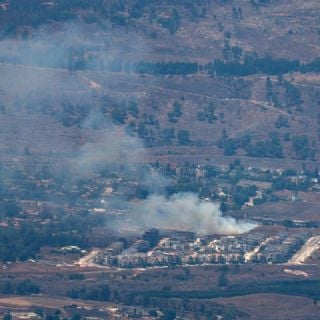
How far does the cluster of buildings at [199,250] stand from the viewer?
431ft

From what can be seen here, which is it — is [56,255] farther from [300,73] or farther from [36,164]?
[300,73]

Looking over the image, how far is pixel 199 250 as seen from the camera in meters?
135

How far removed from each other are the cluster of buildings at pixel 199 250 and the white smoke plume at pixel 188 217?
148 centimetres

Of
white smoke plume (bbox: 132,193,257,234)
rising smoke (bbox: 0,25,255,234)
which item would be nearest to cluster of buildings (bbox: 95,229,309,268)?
white smoke plume (bbox: 132,193,257,234)

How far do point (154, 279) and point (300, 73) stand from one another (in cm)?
→ 6039

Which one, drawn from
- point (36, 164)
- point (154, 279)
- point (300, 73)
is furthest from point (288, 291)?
point (300, 73)

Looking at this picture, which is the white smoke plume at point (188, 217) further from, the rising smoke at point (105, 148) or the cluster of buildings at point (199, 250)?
the cluster of buildings at point (199, 250)

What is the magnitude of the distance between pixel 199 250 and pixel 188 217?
7.25m

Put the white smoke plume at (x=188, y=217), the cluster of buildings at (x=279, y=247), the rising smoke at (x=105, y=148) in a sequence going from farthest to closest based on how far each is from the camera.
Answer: the rising smoke at (x=105, y=148) → the white smoke plume at (x=188, y=217) → the cluster of buildings at (x=279, y=247)

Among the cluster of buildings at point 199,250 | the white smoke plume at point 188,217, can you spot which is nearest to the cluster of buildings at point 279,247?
the cluster of buildings at point 199,250

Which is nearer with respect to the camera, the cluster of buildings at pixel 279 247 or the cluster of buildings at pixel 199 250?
the cluster of buildings at pixel 199 250

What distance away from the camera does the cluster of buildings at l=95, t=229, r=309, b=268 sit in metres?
132

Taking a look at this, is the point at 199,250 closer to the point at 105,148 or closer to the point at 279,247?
the point at 279,247

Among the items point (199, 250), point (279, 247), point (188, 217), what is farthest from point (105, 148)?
point (279, 247)
